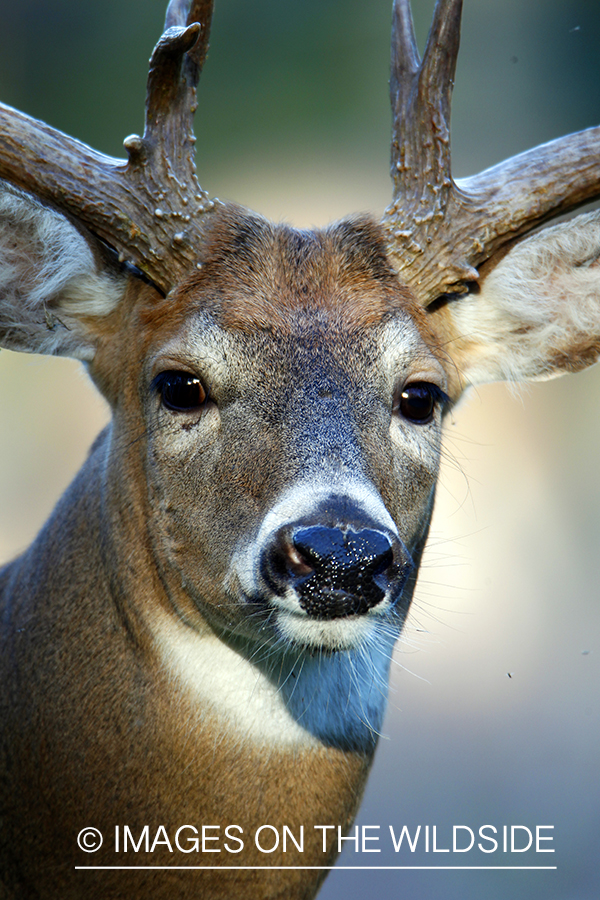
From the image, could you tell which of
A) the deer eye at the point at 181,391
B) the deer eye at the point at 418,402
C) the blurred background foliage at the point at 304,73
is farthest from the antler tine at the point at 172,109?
the blurred background foliage at the point at 304,73

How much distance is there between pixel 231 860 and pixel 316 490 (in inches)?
52.6

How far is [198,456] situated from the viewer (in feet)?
9.07

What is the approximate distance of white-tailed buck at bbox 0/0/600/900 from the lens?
274 centimetres

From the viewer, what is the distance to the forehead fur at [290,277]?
112 inches

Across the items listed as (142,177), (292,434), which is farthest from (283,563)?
(142,177)

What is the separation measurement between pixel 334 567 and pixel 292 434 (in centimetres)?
52

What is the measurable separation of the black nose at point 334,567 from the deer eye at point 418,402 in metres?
0.77

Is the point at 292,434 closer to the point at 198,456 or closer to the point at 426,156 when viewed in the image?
the point at 198,456

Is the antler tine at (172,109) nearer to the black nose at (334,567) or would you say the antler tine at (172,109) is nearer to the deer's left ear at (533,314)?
the deer's left ear at (533,314)

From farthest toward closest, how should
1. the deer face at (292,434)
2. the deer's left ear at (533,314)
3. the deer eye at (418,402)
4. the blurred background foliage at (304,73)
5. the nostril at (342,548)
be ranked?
the blurred background foliage at (304,73)
the deer's left ear at (533,314)
the deer eye at (418,402)
the deer face at (292,434)
the nostril at (342,548)

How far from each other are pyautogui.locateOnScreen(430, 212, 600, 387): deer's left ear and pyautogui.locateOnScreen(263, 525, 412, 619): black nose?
49.5 inches

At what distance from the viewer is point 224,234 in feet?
9.79

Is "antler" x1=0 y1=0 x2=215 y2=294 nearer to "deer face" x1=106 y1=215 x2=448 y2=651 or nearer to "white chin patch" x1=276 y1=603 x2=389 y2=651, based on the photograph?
"deer face" x1=106 y1=215 x2=448 y2=651

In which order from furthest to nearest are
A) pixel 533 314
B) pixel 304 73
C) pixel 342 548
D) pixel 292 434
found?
pixel 304 73, pixel 533 314, pixel 292 434, pixel 342 548
